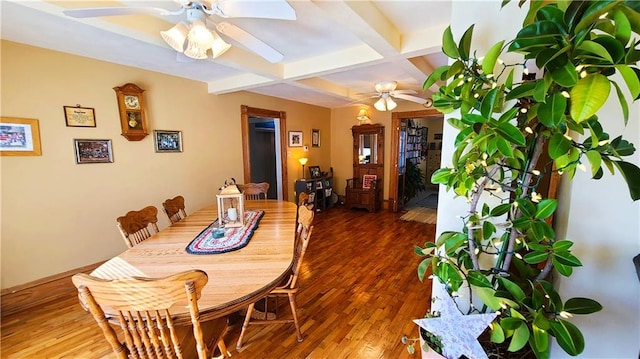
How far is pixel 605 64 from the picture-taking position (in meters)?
0.65

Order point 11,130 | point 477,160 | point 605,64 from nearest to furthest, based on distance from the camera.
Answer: point 605,64 < point 477,160 < point 11,130

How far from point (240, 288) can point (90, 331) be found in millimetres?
1733

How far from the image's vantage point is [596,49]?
61 centimetres

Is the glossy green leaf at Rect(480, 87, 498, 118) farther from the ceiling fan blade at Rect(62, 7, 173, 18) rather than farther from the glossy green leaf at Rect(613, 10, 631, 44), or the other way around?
the ceiling fan blade at Rect(62, 7, 173, 18)

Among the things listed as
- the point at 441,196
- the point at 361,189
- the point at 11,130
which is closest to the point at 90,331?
the point at 11,130

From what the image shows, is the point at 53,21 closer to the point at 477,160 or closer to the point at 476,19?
the point at 476,19

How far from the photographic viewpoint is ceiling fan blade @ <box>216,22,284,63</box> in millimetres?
1569

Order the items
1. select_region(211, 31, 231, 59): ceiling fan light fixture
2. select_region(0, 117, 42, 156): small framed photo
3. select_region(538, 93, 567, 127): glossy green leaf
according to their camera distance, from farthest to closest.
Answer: select_region(0, 117, 42, 156): small framed photo < select_region(211, 31, 231, 59): ceiling fan light fixture < select_region(538, 93, 567, 127): glossy green leaf

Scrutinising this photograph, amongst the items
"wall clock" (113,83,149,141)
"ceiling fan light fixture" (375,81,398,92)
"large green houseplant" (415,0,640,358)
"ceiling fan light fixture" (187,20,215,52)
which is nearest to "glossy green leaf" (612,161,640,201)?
"large green houseplant" (415,0,640,358)

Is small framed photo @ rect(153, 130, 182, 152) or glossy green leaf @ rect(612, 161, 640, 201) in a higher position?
small framed photo @ rect(153, 130, 182, 152)

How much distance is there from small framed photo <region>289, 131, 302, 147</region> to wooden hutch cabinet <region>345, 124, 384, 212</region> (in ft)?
4.29

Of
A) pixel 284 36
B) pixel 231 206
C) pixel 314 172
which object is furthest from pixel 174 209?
pixel 314 172

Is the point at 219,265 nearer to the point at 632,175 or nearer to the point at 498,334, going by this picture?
the point at 498,334

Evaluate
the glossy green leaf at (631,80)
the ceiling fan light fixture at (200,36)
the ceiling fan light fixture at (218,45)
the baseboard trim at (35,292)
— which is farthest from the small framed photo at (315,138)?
the glossy green leaf at (631,80)
